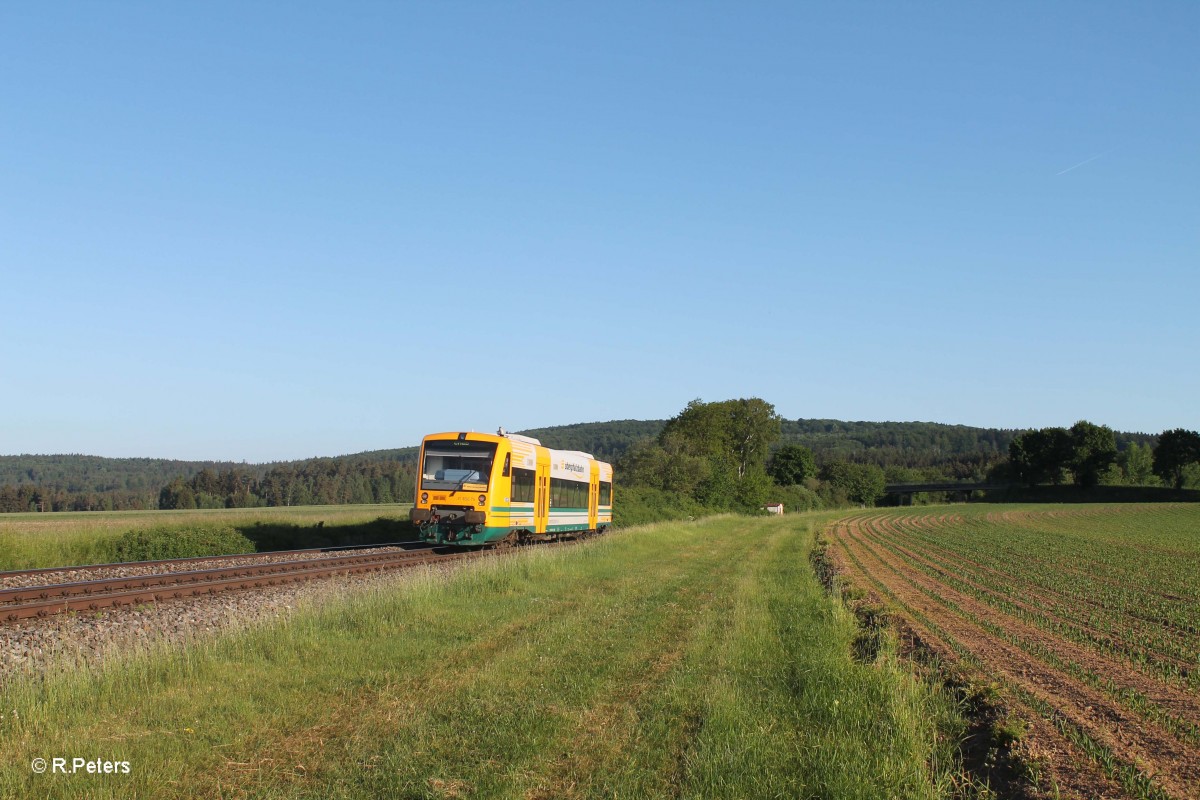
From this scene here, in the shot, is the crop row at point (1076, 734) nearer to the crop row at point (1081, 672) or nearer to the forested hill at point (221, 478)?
the crop row at point (1081, 672)

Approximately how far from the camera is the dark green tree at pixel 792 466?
129 m

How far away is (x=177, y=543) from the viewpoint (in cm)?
2511

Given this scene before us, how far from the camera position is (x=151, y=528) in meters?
25.9

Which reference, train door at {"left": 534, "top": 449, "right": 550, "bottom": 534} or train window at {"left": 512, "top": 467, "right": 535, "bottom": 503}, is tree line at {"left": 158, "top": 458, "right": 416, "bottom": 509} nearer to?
train door at {"left": 534, "top": 449, "right": 550, "bottom": 534}

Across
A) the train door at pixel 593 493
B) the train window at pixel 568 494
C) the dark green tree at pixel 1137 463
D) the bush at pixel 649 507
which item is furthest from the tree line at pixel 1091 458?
the train window at pixel 568 494

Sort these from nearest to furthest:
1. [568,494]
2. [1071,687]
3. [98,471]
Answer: [1071,687] < [568,494] < [98,471]

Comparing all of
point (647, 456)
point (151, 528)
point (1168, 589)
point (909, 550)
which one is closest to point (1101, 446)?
point (647, 456)

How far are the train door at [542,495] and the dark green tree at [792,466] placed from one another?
335ft

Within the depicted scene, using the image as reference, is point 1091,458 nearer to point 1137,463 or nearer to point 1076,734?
point 1137,463

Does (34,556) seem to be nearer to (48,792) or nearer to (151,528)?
(151,528)

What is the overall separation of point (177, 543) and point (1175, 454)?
14021cm

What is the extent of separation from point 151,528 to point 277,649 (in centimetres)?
Answer: 1875

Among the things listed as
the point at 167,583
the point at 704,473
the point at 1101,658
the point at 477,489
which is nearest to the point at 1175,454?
the point at 704,473

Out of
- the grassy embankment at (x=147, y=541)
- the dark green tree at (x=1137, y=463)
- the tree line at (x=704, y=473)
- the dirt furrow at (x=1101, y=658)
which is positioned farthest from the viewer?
the dark green tree at (x=1137, y=463)
